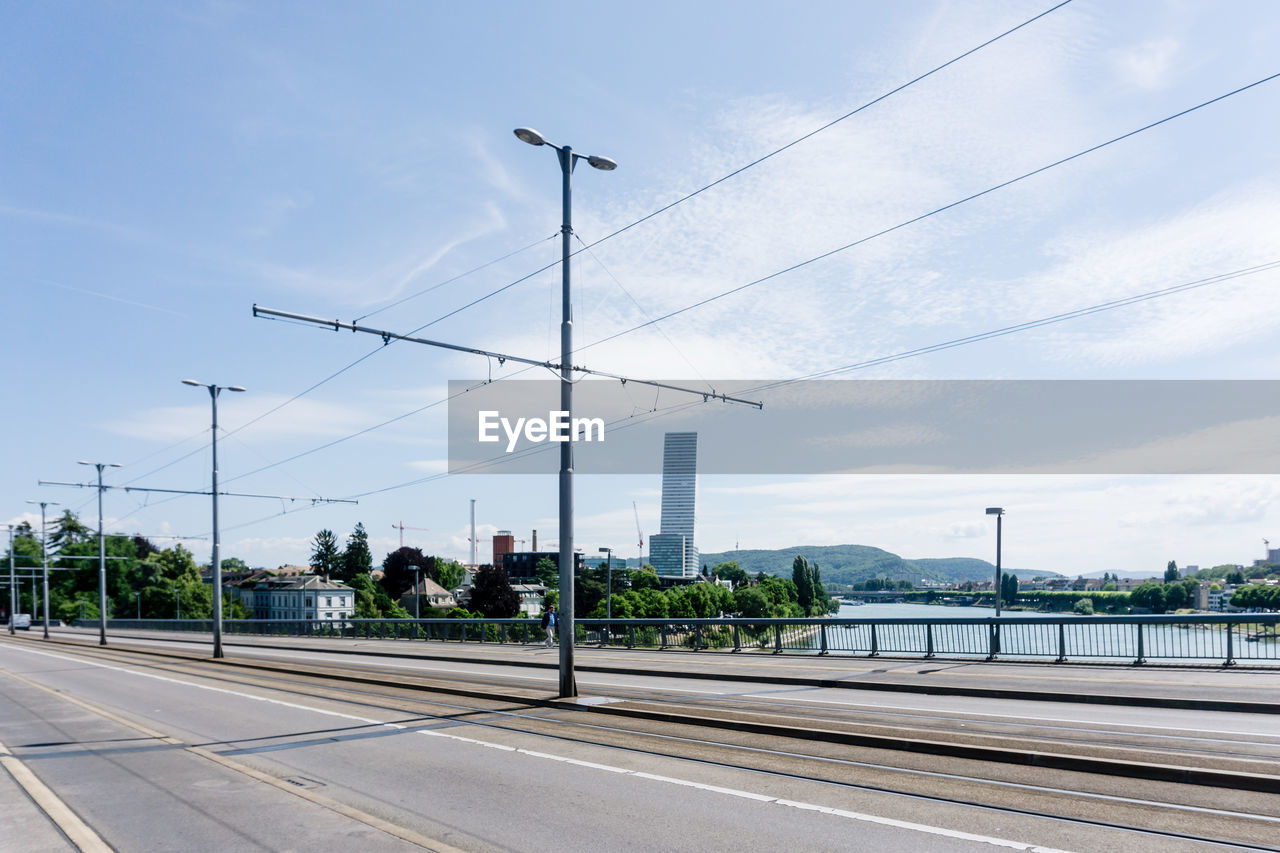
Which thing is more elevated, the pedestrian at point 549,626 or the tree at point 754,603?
the pedestrian at point 549,626

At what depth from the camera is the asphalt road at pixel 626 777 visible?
23.0 feet

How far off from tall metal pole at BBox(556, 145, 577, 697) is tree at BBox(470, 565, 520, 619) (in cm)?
10369

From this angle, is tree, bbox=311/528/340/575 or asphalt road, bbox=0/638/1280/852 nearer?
asphalt road, bbox=0/638/1280/852

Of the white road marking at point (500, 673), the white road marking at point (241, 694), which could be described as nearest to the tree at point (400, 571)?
the white road marking at point (241, 694)

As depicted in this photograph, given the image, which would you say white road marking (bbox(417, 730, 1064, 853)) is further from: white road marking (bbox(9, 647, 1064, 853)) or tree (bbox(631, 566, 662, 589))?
tree (bbox(631, 566, 662, 589))

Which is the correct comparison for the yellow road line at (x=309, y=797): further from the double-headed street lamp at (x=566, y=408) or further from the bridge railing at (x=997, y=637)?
the bridge railing at (x=997, y=637)

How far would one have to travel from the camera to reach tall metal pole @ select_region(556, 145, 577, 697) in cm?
1565

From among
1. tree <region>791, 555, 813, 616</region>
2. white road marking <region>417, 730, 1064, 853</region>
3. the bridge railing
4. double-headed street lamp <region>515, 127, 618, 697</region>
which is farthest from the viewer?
tree <region>791, 555, 813, 616</region>

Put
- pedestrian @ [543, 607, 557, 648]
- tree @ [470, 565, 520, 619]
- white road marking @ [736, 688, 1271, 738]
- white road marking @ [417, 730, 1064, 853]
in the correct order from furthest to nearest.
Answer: tree @ [470, 565, 520, 619], pedestrian @ [543, 607, 557, 648], white road marking @ [736, 688, 1271, 738], white road marking @ [417, 730, 1064, 853]

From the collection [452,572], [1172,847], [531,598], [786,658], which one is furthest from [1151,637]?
[452,572]

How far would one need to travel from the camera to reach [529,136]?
51.1 ft

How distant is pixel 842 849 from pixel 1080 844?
1726 mm

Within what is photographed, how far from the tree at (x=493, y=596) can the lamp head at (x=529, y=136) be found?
348ft

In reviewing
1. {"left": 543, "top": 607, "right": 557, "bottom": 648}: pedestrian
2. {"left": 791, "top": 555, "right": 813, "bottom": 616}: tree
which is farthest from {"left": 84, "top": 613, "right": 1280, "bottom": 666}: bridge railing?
{"left": 791, "top": 555, "right": 813, "bottom": 616}: tree
